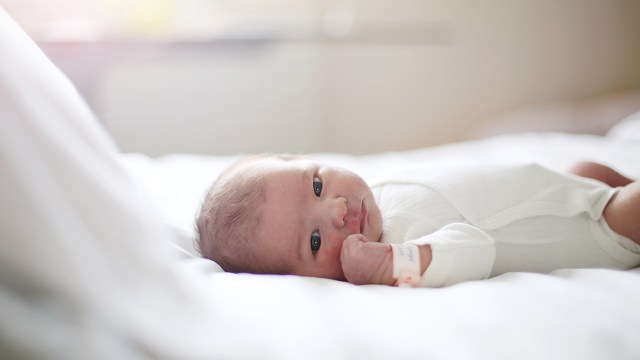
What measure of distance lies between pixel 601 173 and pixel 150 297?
946 millimetres

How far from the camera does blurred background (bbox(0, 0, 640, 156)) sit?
259 cm

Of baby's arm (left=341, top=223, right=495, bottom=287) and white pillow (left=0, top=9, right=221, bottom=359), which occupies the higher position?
white pillow (left=0, top=9, right=221, bottom=359)

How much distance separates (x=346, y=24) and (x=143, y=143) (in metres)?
1.03

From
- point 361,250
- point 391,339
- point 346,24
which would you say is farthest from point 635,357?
point 346,24

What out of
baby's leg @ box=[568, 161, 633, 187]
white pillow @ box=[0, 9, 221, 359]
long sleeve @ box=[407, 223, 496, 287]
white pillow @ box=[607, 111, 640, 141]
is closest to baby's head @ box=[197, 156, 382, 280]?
long sleeve @ box=[407, 223, 496, 287]

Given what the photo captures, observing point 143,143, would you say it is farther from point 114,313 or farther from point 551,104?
point 114,313

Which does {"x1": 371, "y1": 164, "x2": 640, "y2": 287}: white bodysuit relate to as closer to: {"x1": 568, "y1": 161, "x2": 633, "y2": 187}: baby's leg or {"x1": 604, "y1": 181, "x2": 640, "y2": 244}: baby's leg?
{"x1": 604, "y1": 181, "x2": 640, "y2": 244}: baby's leg

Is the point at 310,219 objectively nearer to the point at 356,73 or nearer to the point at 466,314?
the point at 466,314

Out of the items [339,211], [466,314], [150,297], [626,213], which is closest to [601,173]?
[626,213]

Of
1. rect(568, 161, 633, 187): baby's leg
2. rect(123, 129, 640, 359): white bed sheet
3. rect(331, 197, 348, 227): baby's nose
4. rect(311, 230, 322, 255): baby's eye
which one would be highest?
rect(568, 161, 633, 187): baby's leg

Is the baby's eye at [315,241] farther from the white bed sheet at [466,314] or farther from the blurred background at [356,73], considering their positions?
the blurred background at [356,73]

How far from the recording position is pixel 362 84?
9.63ft

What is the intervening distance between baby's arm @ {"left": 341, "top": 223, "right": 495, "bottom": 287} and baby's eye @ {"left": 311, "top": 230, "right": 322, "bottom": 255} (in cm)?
6

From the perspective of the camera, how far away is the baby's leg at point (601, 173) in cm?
114
